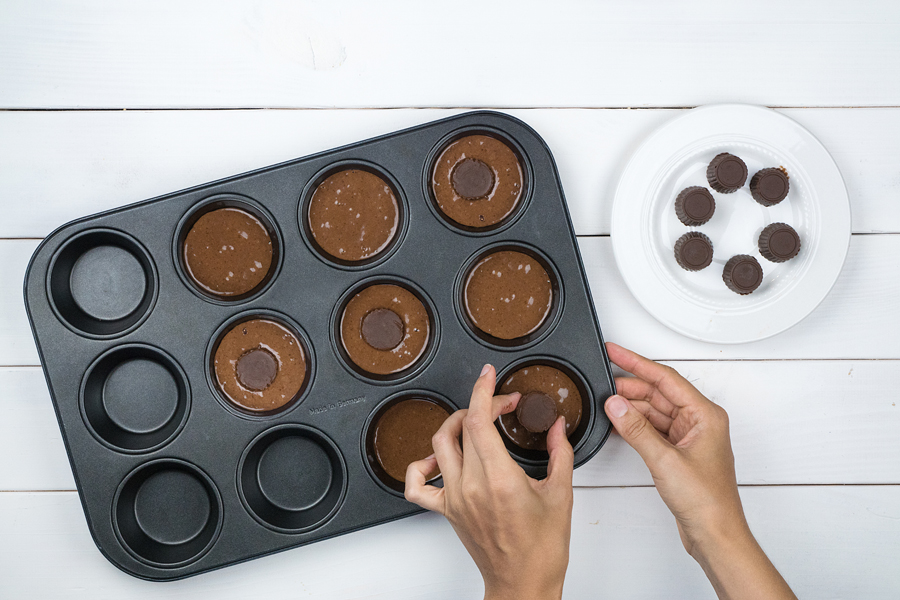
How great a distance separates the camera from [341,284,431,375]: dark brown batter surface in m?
1.70

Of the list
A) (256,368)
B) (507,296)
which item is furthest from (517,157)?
(256,368)

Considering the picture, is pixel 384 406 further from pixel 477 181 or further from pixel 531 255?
pixel 477 181

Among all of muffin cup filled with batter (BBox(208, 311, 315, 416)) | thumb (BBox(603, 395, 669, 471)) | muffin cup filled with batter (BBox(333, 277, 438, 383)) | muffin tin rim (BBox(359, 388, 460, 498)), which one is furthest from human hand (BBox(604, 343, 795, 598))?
muffin cup filled with batter (BBox(208, 311, 315, 416))

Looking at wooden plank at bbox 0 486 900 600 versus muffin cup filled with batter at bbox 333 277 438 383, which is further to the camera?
wooden plank at bbox 0 486 900 600

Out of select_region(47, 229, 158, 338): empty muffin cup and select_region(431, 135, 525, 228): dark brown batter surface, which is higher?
select_region(431, 135, 525, 228): dark brown batter surface

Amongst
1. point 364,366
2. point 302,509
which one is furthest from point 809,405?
point 302,509

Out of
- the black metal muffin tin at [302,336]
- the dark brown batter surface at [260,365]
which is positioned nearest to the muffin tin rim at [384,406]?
the black metal muffin tin at [302,336]

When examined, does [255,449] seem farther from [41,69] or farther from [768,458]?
[768,458]

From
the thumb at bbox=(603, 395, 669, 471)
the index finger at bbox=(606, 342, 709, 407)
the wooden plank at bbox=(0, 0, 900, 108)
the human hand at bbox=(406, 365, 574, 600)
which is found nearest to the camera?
the human hand at bbox=(406, 365, 574, 600)

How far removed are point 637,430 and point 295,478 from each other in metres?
1.07

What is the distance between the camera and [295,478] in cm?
177

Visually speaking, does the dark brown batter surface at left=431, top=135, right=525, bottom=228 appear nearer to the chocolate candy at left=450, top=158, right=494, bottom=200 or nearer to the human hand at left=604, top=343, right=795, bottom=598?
the chocolate candy at left=450, top=158, right=494, bottom=200

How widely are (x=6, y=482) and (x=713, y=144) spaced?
8.42 feet

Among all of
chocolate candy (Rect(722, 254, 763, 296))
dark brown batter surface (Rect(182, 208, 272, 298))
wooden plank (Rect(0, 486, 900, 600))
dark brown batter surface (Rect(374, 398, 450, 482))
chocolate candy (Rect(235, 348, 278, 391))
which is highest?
dark brown batter surface (Rect(182, 208, 272, 298))
